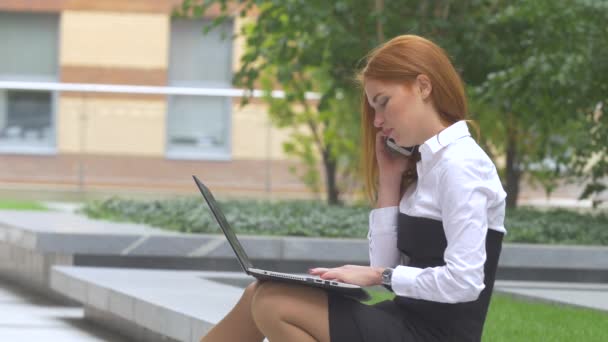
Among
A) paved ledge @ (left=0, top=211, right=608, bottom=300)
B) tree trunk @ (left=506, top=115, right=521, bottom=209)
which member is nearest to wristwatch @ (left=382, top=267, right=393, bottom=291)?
paved ledge @ (left=0, top=211, right=608, bottom=300)

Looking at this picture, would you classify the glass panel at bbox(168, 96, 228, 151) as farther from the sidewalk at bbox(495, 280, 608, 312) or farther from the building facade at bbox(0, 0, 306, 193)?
the sidewalk at bbox(495, 280, 608, 312)

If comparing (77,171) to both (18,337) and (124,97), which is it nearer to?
(124,97)

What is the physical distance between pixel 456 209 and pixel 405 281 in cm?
25

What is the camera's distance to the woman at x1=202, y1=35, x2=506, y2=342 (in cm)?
361

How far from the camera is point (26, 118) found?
26766 millimetres

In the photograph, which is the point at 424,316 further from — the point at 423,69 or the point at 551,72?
the point at 551,72

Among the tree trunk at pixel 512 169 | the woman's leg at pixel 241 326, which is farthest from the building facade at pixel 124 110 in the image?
the woman's leg at pixel 241 326

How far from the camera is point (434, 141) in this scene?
3.75 m

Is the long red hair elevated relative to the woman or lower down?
elevated

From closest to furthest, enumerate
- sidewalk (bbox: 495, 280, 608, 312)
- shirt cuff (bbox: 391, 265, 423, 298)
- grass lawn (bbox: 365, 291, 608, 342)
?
shirt cuff (bbox: 391, 265, 423, 298), grass lawn (bbox: 365, 291, 608, 342), sidewalk (bbox: 495, 280, 608, 312)

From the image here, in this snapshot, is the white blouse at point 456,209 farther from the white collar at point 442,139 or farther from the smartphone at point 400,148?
the smartphone at point 400,148

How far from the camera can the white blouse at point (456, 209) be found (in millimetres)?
3551

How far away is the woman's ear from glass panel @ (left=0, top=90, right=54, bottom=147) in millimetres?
23004

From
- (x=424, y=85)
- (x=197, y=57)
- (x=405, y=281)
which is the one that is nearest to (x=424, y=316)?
(x=405, y=281)
